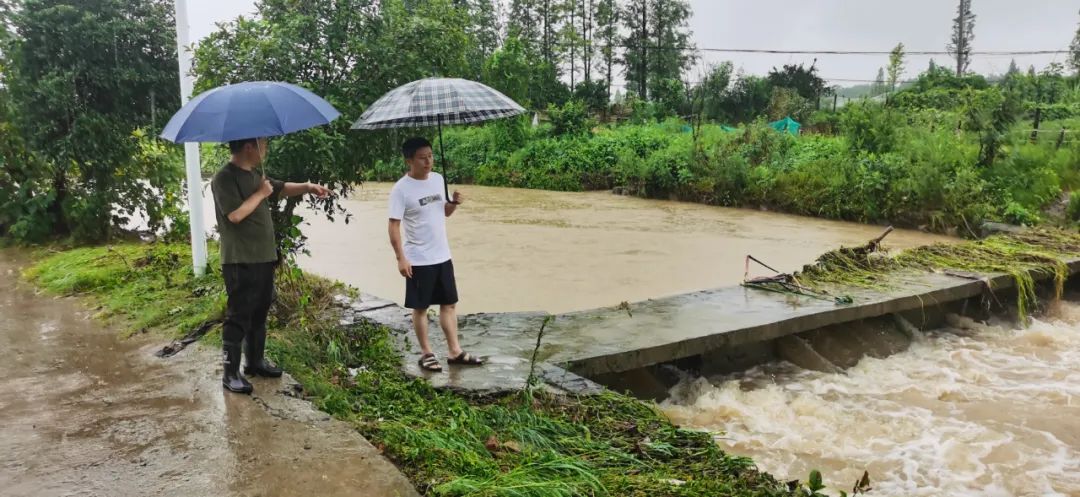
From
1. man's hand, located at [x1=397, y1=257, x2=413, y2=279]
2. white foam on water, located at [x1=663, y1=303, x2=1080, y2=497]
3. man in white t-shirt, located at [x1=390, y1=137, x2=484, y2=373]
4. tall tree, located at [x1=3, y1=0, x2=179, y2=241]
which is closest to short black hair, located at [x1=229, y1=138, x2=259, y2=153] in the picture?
man in white t-shirt, located at [x1=390, y1=137, x2=484, y2=373]

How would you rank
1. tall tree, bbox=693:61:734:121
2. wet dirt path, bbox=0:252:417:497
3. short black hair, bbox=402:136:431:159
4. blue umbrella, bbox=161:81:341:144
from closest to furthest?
wet dirt path, bbox=0:252:417:497 < blue umbrella, bbox=161:81:341:144 < short black hair, bbox=402:136:431:159 < tall tree, bbox=693:61:734:121

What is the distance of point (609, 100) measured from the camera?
3409cm

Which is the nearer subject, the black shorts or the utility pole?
the black shorts

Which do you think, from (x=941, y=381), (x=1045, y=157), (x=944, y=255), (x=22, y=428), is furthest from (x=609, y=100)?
(x=22, y=428)

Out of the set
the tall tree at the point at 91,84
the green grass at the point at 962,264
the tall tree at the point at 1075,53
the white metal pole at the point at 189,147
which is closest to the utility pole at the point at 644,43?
the tall tree at the point at 1075,53

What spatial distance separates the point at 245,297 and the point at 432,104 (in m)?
1.43

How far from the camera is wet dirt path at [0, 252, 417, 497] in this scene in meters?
2.84

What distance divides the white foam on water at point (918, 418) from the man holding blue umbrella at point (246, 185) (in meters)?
2.52

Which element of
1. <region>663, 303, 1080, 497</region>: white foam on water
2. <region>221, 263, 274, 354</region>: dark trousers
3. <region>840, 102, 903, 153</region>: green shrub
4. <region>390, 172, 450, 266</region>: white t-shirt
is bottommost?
<region>663, 303, 1080, 497</region>: white foam on water

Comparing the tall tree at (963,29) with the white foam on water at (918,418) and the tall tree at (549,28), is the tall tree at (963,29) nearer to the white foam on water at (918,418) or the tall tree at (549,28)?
the tall tree at (549,28)

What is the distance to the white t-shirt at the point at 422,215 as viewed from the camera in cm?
401

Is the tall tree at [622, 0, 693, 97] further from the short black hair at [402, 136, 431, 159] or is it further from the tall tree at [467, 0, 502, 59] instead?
the short black hair at [402, 136, 431, 159]

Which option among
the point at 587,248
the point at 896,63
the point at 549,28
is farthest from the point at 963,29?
the point at 587,248

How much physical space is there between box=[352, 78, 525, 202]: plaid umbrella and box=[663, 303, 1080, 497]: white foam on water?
2183mm
